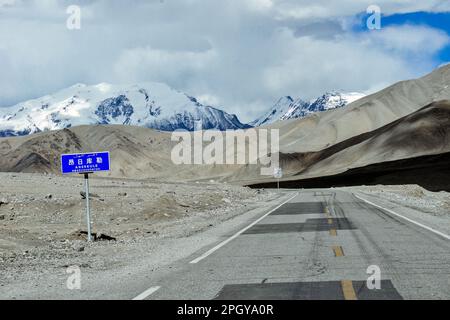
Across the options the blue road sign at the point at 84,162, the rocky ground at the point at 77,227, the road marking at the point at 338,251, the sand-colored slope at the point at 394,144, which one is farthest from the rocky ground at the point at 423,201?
the sand-colored slope at the point at 394,144

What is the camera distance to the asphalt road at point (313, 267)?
9516 mm

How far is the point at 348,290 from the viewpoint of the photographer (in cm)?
949

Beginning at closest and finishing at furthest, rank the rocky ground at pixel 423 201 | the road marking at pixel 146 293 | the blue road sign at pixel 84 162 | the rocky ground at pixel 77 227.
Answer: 1. the road marking at pixel 146 293
2. the rocky ground at pixel 77 227
3. the blue road sign at pixel 84 162
4. the rocky ground at pixel 423 201

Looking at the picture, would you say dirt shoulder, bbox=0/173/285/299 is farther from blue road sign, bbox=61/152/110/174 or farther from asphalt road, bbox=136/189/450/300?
blue road sign, bbox=61/152/110/174

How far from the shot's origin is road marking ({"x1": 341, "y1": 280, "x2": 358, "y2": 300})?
8961 mm

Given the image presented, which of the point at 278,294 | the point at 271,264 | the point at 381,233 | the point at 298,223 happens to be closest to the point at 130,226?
the point at 298,223

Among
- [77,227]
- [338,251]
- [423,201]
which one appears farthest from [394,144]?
[338,251]

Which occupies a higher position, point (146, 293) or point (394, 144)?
point (394, 144)

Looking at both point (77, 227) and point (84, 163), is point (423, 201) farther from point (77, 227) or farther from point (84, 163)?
point (84, 163)

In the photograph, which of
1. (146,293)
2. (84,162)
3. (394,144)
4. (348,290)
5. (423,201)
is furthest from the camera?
(394,144)

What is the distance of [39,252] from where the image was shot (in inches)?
659

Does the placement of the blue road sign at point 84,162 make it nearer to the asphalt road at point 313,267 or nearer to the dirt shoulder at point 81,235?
the dirt shoulder at point 81,235

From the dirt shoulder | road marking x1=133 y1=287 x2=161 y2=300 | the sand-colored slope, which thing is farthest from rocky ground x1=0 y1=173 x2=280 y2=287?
the sand-colored slope

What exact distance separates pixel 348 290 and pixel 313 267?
2.50 m
